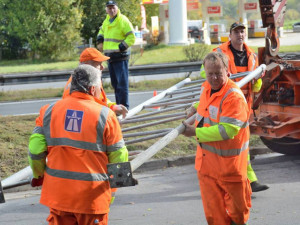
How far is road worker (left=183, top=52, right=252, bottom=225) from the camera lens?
5.59 metres

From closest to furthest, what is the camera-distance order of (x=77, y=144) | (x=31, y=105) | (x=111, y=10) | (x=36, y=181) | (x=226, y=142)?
(x=77, y=144) → (x=36, y=181) → (x=226, y=142) → (x=111, y=10) → (x=31, y=105)

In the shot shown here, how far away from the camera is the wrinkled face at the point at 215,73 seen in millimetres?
5613

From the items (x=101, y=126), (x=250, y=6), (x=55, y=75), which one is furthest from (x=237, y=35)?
(x=250, y=6)

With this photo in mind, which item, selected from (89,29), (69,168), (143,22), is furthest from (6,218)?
(143,22)

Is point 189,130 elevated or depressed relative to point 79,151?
depressed

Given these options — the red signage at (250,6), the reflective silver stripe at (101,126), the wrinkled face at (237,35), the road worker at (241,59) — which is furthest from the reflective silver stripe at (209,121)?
the red signage at (250,6)

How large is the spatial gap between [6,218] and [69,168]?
294cm

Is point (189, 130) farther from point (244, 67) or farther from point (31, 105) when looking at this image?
point (31, 105)

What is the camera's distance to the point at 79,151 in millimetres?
4730

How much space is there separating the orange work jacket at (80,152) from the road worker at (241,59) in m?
3.28

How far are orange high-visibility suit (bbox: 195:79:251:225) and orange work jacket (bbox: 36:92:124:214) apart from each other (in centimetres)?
114

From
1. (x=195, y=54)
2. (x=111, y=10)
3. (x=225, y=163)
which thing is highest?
(x=111, y=10)

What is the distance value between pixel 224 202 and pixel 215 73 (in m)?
1.09

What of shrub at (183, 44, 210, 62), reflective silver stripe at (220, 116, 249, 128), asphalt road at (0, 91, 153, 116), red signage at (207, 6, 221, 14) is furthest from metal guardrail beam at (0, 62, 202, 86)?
red signage at (207, 6, 221, 14)
